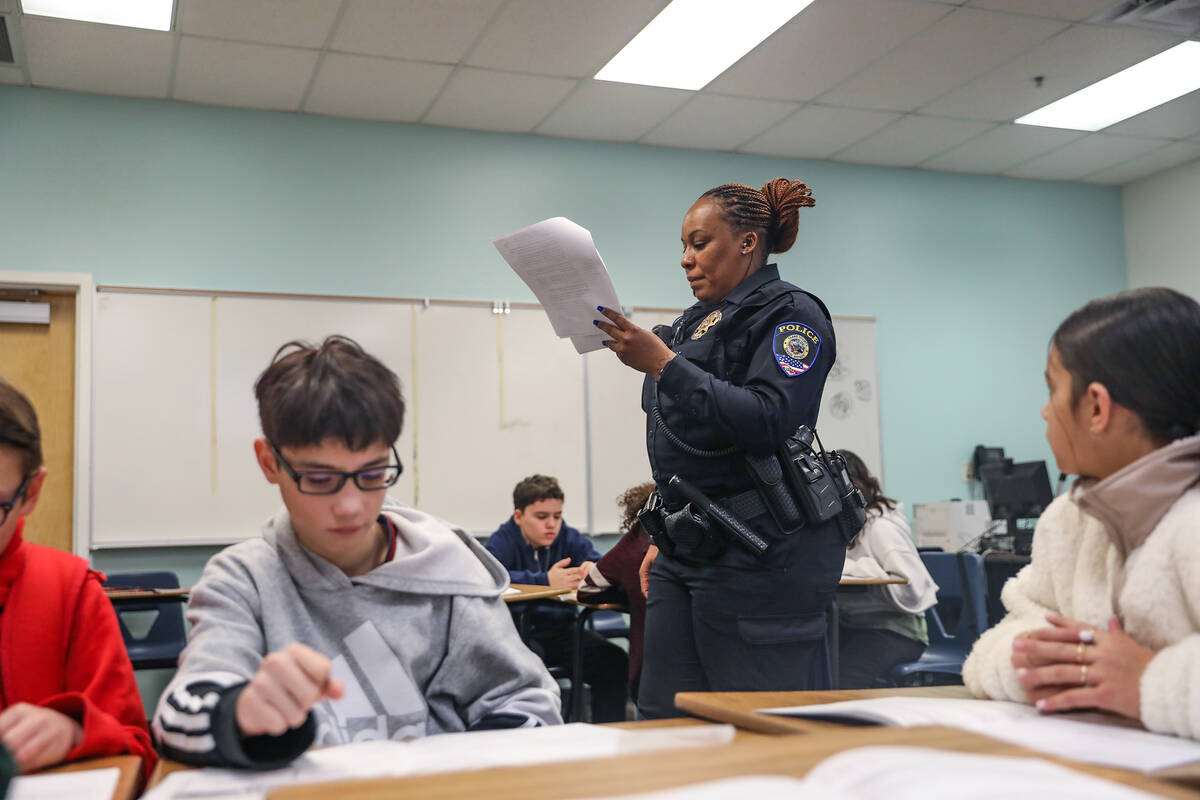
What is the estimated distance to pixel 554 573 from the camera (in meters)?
4.09

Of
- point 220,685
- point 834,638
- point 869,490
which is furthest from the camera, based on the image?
point 869,490

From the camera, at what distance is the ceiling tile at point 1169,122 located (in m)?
5.38

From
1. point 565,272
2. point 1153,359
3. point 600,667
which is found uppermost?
point 565,272

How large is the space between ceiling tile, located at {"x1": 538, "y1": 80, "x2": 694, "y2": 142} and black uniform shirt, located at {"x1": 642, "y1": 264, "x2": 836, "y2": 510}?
3.06m

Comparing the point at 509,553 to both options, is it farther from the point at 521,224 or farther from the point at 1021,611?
the point at 1021,611

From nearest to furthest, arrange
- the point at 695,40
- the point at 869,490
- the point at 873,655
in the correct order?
the point at 873,655, the point at 869,490, the point at 695,40

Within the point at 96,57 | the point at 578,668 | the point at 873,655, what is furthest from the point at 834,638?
the point at 96,57

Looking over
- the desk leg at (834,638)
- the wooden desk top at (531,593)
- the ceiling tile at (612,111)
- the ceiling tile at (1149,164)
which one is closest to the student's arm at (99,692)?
the wooden desk top at (531,593)

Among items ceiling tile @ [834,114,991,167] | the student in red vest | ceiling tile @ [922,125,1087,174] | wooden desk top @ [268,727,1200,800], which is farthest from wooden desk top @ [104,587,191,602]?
ceiling tile @ [922,125,1087,174]

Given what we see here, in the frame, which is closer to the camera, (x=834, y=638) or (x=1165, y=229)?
(x=834, y=638)

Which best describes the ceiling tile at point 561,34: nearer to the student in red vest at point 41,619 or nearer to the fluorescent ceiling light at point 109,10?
the fluorescent ceiling light at point 109,10

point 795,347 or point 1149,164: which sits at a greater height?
point 1149,164

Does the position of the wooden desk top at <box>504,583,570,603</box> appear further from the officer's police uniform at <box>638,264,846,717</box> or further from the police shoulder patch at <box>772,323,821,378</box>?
the police shoulder patch at <box>772,323,821,378</box>

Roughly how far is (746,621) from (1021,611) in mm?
723
